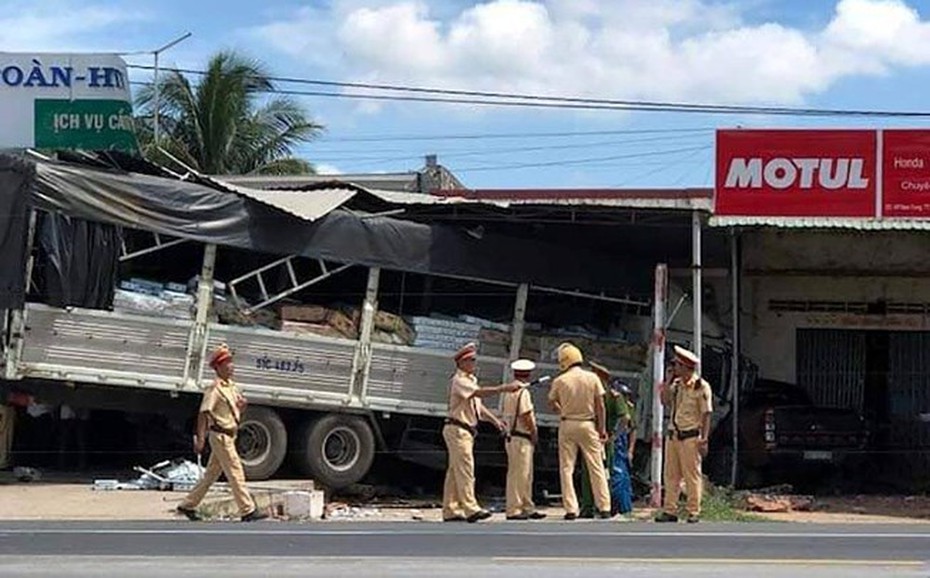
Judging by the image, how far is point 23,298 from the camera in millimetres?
14188

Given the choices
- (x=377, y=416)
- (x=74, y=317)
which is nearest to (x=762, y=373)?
(x=377, y=416)

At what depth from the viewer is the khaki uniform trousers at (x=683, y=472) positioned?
1281 cm

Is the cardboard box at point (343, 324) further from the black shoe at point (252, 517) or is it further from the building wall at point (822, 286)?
the building wall at point (822, 286)

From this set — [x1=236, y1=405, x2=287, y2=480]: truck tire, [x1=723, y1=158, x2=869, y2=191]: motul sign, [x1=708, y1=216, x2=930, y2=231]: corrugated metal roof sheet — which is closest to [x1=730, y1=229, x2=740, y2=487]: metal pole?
[x1=708, y1=216, x2=930, y2=231]: corrugated metal roof sheet

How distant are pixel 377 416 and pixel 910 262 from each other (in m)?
9.44

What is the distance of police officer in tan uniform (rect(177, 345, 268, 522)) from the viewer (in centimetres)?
1258

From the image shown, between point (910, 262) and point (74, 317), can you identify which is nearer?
point (74, 317)

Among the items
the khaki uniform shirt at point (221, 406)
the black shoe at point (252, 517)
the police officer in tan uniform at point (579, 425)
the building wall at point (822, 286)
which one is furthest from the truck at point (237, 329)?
the building wall at point (822, 286)

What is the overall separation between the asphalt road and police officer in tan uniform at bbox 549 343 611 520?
0.93 meters

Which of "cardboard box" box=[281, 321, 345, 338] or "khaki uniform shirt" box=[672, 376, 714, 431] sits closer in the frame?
"khaki uniform shirt" box=[672, 376, 714, 431]

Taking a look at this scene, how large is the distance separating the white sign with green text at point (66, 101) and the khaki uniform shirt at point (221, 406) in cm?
741

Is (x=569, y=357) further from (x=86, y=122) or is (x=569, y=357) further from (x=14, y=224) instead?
(x=86, y=122)

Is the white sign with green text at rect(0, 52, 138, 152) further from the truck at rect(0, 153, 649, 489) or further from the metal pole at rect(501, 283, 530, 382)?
the metal pole at rect(501, 283, 530, 382)

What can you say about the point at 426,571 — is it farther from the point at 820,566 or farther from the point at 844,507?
the point at 844,507
